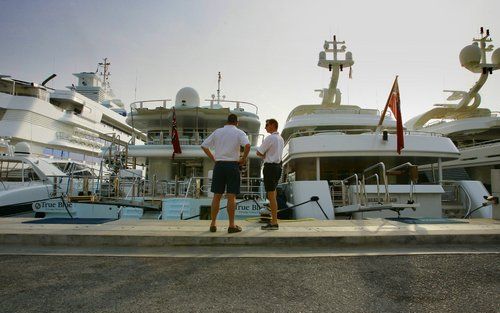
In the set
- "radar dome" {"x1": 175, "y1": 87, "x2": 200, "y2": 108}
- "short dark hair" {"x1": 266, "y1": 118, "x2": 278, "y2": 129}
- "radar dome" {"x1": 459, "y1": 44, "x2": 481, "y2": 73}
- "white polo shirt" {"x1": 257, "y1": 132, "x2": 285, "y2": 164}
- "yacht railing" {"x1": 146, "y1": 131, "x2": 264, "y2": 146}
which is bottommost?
"white polo shirt" {"x1": 257, "y1": 132, "x2": 285, "y2": 164}

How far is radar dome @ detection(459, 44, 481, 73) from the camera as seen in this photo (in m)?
22.4

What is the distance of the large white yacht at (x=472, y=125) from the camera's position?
1967cm

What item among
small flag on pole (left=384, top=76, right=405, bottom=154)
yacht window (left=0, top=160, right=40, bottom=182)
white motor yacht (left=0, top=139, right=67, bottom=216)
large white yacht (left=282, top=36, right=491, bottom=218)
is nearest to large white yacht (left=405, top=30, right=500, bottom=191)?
large white yacht (left=282, top=36, right=491, bottom=218)

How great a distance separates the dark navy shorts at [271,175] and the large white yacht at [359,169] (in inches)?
122

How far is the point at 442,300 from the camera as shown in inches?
83.3

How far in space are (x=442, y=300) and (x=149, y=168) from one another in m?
15.7

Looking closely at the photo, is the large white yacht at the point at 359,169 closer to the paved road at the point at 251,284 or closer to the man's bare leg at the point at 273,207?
the man's bare leg at the point at 273,207

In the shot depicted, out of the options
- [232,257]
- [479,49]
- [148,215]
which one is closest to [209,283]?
[232,257]

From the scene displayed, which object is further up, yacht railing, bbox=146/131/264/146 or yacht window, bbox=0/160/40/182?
yacht railing, bbox=146/131/264/146

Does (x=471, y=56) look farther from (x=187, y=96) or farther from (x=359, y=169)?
(x=187, y=96)

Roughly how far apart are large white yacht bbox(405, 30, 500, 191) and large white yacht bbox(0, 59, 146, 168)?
23.6 m

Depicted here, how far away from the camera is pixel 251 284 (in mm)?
2445

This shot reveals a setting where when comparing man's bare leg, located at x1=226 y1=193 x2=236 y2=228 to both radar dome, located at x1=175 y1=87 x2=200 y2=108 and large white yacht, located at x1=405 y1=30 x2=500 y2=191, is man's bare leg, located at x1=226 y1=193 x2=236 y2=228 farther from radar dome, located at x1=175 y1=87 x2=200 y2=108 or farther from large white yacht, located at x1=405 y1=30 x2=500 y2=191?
large white yacht, located at x1=405 y1=30 x2=500 y2=191

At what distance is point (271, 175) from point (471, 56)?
79.0 ft
